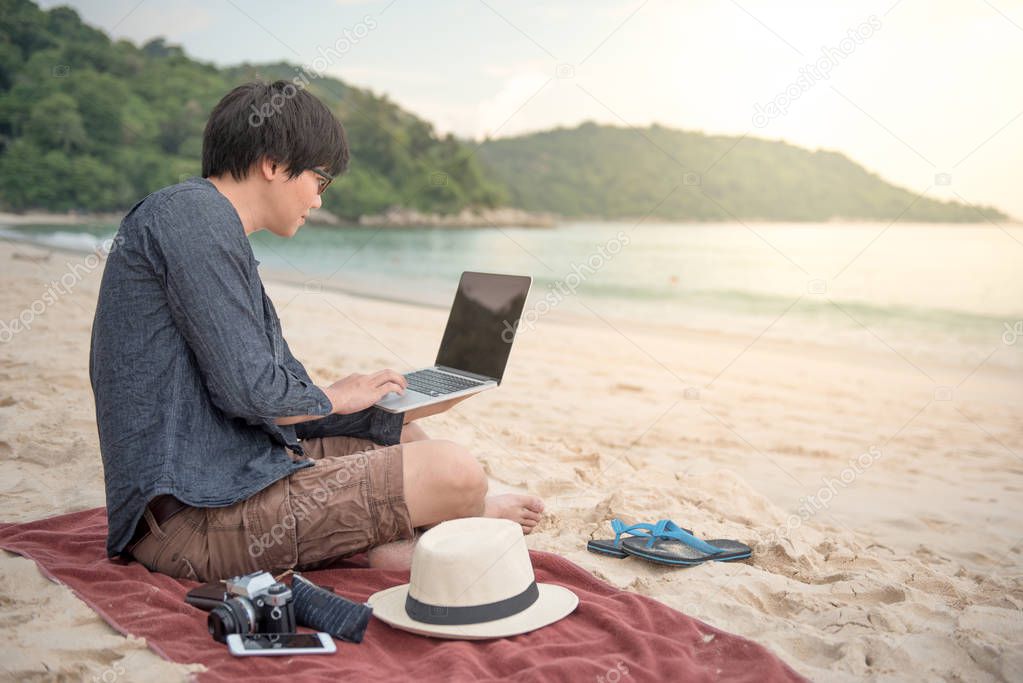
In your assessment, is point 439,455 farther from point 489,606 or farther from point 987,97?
point 987,97

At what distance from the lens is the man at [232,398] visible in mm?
1860

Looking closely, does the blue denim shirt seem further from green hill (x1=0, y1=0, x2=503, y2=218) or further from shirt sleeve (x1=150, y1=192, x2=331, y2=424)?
green hill (x1=0, y1=0, x2=503, y2=218)

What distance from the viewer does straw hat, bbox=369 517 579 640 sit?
185 cm

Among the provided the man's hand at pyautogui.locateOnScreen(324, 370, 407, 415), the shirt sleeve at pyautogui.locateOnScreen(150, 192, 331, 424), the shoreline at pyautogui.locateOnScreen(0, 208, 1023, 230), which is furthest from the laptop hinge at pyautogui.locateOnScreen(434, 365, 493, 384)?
the shoreline at pyautogui.locateOnScreen(0, 208, 1023, 230)

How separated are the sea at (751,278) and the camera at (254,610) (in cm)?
784

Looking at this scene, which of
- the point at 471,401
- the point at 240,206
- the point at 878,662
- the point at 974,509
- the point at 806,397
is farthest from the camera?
the point at 806,397

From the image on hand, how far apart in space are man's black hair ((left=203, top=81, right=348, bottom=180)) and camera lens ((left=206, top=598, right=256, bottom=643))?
1.10 metres

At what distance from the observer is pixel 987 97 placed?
15328 mm

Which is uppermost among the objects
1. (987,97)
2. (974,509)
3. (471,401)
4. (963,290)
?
(987,97)

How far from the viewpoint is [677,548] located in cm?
262

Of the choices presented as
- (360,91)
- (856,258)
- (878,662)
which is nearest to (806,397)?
(878,662)

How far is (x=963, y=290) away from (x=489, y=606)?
Result: 680 inches

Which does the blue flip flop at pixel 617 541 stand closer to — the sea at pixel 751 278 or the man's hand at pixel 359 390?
the man's hand at pixel 359 390

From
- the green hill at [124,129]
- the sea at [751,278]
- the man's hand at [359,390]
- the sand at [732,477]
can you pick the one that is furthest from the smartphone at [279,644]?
the green hill at [124,129]
